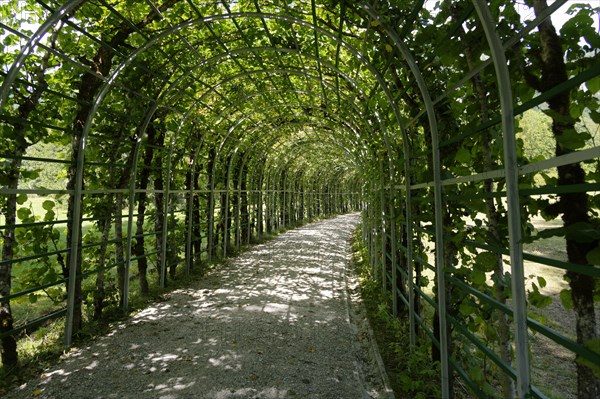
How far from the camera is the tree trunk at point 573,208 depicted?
1.44 m

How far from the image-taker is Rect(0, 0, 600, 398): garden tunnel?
1.48m

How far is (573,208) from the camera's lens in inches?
58.2

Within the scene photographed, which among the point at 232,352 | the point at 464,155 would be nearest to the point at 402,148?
the point at 464,155

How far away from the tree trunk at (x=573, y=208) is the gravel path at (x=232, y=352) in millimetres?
1898

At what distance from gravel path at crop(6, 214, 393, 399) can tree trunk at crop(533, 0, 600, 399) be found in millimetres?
1898

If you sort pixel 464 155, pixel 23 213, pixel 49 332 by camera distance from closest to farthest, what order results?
pixel 464 155 < pixel 23 213 < pixel 49 332

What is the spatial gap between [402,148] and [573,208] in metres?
3.41

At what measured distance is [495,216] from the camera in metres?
2.14

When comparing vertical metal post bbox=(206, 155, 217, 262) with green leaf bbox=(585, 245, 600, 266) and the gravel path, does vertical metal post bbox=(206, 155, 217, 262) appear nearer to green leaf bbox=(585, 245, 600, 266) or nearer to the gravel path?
the gravel path

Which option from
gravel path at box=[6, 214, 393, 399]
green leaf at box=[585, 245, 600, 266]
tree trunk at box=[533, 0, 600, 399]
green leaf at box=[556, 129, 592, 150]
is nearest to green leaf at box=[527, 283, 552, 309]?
tree trunk at box=[533, 0, 600, 399]

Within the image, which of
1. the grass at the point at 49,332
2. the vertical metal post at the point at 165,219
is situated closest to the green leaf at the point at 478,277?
the grass at the point at 49,332

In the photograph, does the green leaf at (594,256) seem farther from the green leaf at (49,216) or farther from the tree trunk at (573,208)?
the green leaf at (49,216)

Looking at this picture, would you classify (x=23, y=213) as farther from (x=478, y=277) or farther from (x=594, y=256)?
(x=594, y=256)

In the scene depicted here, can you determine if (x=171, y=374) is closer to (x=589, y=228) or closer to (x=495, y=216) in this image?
(x=495, y=216)
